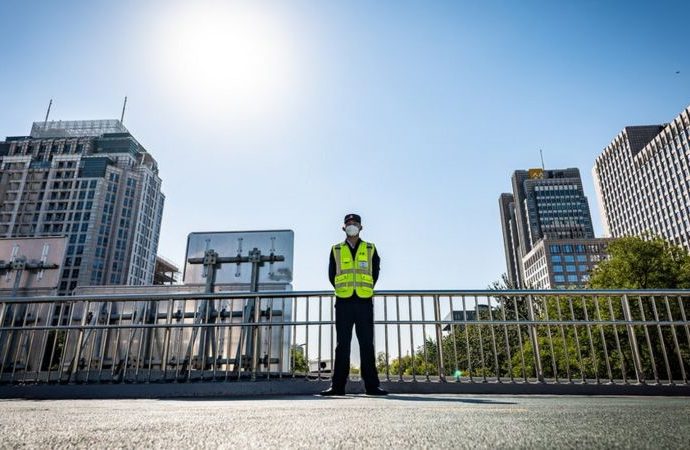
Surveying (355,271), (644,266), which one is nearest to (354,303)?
(355,271)

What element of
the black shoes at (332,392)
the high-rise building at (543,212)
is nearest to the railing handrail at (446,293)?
the black shoes at (332,392)

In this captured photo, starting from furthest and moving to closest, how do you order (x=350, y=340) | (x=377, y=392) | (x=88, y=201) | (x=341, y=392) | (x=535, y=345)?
1. (x=88, y=201)
2. (x=535, y=345)
3. (x=350, y=340)
4. (x=341, y=392)
5. (x=377, y=392)

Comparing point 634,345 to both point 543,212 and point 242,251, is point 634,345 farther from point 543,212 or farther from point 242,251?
point 543,212

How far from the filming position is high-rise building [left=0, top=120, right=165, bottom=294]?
82.5 m

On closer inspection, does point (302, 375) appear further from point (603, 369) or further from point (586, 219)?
point (586, 219)

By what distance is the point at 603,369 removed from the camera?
23141mm

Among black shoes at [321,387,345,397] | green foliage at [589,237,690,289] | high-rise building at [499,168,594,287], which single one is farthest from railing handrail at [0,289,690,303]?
high-rise building at [499,168,594,287]

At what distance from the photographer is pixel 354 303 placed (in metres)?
4.94

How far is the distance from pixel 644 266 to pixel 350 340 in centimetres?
2791

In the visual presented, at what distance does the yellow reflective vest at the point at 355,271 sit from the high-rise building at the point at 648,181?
88478 mm

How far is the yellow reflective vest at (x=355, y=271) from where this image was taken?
16.2ft

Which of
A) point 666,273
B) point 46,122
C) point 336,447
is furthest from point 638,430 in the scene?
point 46,122

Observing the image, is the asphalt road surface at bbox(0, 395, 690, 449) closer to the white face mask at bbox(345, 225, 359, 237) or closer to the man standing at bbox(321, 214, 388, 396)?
the man standing at bbox(321, 214, 388, 396)

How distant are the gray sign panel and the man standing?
3434 mm
